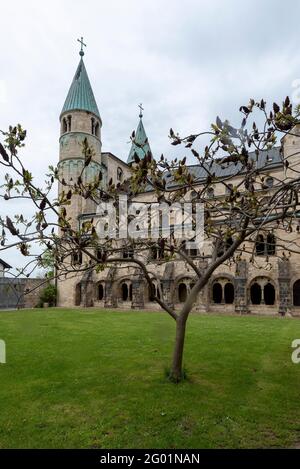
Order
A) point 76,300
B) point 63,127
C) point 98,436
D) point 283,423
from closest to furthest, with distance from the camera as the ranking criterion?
point 98,436 < point 283,423 < point 76,300 < point 63,127

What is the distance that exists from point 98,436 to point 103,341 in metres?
6.85

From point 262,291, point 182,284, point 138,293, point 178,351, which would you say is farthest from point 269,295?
point 178,351

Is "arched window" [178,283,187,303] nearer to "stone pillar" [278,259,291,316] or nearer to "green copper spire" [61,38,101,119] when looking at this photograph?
"stone pillar" [278,259,291,316]

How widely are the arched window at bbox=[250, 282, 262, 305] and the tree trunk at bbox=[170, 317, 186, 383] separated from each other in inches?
728

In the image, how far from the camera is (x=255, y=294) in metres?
24.8

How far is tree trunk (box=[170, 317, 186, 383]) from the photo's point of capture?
277 inches

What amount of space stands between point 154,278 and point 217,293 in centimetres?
516

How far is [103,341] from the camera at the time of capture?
1156 cm

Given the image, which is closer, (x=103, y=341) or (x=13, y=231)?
(x=13, y=231)

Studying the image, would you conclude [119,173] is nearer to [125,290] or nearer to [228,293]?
[125,290]

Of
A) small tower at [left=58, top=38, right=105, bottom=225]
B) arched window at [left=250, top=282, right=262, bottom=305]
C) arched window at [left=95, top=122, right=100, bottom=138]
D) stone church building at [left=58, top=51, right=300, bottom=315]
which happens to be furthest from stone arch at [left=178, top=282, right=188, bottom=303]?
arched window at [left=95, top=122, right=100, bottom=138]
